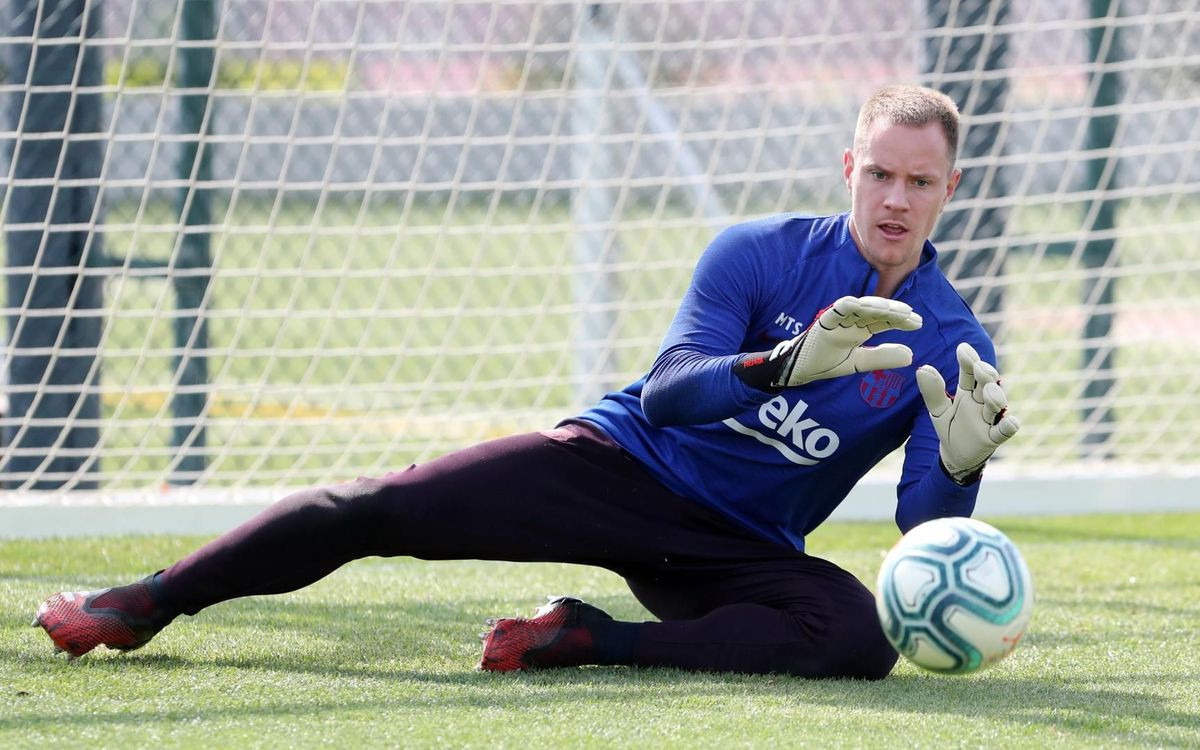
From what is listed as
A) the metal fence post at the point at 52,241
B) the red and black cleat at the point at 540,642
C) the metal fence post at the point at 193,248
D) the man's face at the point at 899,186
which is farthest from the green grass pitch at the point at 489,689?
the metal fence post at the point at 193,248

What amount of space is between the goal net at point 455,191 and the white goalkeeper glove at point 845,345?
9.87 ft

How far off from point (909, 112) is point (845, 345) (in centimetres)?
59

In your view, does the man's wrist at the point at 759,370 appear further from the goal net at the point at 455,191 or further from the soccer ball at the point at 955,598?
the goal net at the point at 455,191

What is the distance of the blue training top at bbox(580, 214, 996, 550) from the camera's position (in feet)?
10.1

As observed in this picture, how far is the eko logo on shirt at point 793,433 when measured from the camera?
3.10 metres

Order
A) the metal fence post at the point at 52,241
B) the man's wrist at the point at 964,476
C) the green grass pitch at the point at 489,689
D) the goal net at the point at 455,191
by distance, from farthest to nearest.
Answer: the goal net at the point at 455,191
the metal fence post at the point at 52,241
the man's wrist at the point at 964,476
the green grass pitch at the point at 489,689

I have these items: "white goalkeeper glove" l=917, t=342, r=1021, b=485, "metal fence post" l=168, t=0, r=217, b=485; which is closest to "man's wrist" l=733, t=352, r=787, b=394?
"white goalkeeper glove" l=917, t=342, r=1021, b=485

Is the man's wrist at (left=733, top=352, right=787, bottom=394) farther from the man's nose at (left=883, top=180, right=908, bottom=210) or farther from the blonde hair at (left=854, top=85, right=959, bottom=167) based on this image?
the blonde hair at (left=854, top=85, right=959, bottom=167)

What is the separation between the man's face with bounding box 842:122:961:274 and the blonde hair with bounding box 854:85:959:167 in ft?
0.05

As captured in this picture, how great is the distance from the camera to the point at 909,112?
304 centimetres

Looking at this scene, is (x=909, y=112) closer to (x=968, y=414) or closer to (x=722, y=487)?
(x=968, y=414)

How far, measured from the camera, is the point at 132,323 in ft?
27.1

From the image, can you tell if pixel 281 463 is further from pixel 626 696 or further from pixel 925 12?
pixel 626 696

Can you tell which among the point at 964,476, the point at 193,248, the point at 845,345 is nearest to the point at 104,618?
the point at 845,345
